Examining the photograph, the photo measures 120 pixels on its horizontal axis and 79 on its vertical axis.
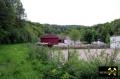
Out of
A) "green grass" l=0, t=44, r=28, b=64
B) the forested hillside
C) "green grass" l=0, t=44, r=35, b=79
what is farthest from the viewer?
the forested hillside

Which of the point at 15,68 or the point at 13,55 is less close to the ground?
the point at 15,68

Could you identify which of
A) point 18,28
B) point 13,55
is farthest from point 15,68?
point 18,28

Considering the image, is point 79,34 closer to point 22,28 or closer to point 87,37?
point 87,37

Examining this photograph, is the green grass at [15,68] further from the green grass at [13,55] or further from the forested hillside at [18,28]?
the forested hillside at [18,28]

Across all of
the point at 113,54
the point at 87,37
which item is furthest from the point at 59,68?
the point at 87,37

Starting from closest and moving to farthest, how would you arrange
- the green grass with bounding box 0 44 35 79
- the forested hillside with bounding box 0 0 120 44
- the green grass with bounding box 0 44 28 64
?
the green grass with bounding box 0 44 35 79 → the green grass with bounding box 0 44 28 64 → the forested hillside with bounding box 0 0 120 44

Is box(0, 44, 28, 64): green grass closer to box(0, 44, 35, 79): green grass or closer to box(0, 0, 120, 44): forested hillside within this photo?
box(0, 44, 35, 79): green grass

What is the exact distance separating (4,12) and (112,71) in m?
34.3

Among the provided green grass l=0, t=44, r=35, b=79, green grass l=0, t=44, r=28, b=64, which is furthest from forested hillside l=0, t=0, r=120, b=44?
green grass l=0, t=44, r=35, b=79

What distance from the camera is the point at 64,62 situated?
7.54m

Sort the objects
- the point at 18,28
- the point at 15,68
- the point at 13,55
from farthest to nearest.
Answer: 1. the point at 18,28
2. the point at 13,55
3. the point at 15,68

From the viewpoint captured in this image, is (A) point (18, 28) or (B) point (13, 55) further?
(A) point (18, 28)

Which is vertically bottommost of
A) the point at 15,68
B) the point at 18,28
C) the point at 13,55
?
the point at 13,55

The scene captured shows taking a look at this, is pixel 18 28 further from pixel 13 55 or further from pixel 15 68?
pixel 15 68
